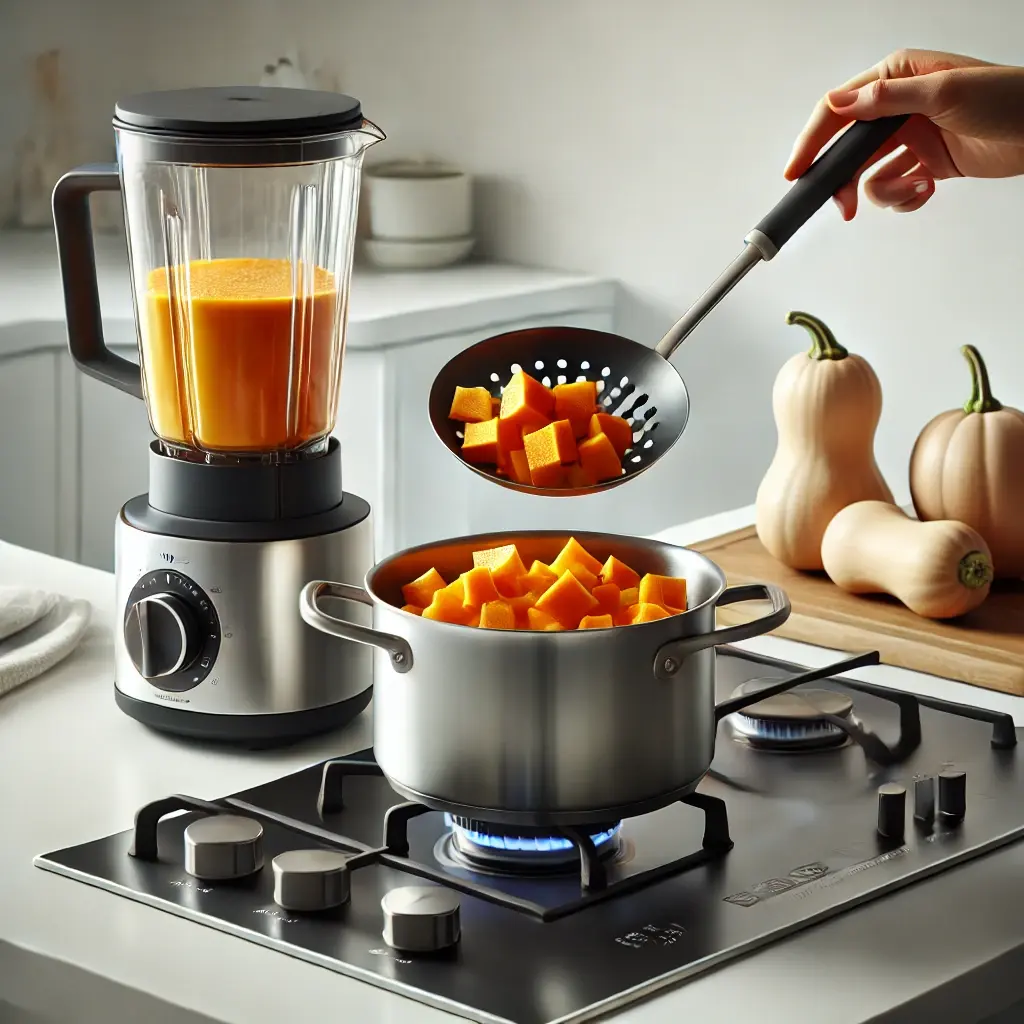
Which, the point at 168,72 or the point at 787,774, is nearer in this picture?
the point at 787,774

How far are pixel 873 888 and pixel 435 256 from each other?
2.01m

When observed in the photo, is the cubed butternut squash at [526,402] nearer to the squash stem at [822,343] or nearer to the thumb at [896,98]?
the thumb at [896,98]

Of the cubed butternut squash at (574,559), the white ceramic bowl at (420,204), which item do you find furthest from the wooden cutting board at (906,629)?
the white ceramic bowl at (420,204)

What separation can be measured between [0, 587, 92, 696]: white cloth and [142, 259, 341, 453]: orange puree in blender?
20cm

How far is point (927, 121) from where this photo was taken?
130cm

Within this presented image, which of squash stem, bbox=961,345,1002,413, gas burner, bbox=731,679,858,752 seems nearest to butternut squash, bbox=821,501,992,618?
squash stem, bbox=961,345,1002,413

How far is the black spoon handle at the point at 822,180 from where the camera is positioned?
3.44 ft

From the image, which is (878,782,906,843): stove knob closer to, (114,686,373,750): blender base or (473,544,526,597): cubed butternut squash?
(473,544,526,597): cubed butternut squash

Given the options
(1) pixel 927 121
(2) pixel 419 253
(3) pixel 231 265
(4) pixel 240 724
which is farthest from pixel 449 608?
(2) pixel 419 253

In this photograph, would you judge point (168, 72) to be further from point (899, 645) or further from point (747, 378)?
point (899, 645)

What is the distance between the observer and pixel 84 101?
9.80 ft

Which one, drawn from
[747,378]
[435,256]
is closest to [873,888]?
[747,378]

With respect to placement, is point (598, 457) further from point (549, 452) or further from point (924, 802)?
point (924, 802)

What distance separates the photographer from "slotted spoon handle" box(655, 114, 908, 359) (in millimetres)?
1035
